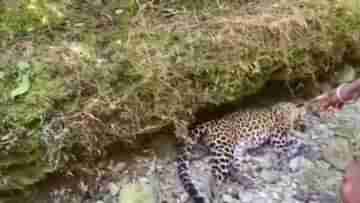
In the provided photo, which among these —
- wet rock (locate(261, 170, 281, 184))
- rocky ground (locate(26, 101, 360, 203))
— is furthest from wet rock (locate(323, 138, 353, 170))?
wet rock (locate(261, 170, 281, 184))

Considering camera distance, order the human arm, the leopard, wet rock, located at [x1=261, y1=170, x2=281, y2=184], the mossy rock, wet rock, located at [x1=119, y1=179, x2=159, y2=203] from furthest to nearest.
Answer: wet rock, located at [x1=261, y1=170, x2=281, y2=184]
the leopard
wet rock, located at [x1=119, y1=179, x2=159, y2=203]
the mossy rock
the human arm

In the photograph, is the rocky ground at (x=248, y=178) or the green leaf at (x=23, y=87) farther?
the rocky ground at (x=248, y=178)

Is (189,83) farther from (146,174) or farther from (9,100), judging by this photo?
(9,100)

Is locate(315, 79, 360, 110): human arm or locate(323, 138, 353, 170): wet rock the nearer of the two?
locate(315, 79, 360, 110): human arm

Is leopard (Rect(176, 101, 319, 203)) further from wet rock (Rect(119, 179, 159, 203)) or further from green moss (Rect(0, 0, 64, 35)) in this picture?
green moss (Rect(0, 0, 64, 35))

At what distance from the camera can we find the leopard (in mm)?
2057

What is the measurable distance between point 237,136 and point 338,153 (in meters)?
0.47

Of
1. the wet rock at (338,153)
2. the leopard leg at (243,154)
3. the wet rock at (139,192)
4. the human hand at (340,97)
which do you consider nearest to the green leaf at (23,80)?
the wet rock at (139,192)

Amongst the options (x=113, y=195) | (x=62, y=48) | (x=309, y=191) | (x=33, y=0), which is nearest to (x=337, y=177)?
(x=309, y=191)

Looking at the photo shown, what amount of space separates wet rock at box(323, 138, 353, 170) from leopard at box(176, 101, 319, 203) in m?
0.13

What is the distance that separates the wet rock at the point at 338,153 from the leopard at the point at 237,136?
0.43 feet

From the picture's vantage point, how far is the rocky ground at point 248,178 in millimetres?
1943

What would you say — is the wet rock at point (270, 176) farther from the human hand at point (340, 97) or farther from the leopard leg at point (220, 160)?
the human hand at point (340, 97)

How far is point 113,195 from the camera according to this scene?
1.95 meters
